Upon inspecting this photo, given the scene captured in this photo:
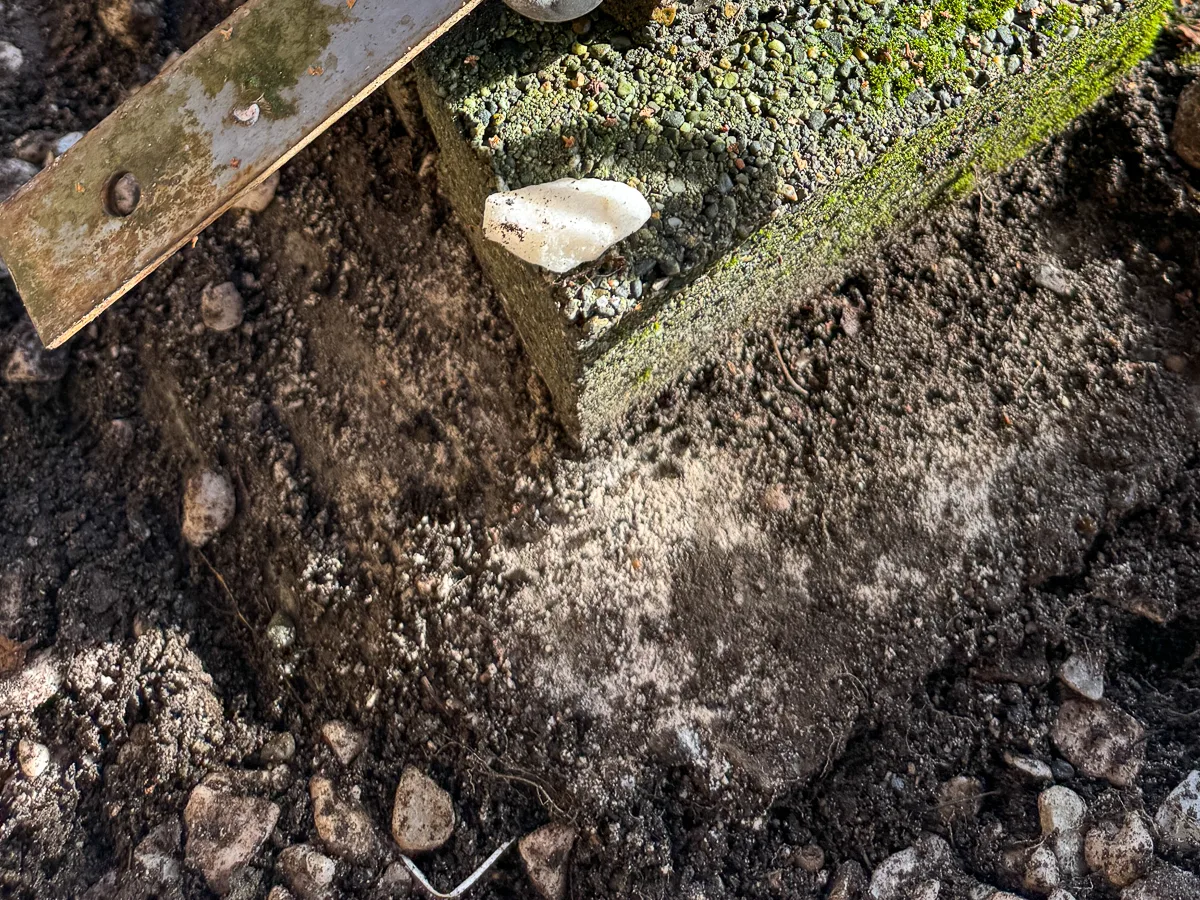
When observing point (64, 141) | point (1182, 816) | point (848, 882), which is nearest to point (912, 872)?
point (848, 882)

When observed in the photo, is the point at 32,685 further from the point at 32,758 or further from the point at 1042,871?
the point at 1042,871

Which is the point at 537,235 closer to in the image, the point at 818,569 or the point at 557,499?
the point at 557,499

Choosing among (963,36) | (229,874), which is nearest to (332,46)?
(963,36)

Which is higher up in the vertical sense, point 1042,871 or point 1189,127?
point 1189,127

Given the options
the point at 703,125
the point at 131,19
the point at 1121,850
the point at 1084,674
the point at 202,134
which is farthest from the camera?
the point at 131,19

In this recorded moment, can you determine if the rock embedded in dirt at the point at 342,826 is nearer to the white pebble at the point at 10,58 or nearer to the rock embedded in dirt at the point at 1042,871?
the rock embedded in dirt at the point at 1042,871

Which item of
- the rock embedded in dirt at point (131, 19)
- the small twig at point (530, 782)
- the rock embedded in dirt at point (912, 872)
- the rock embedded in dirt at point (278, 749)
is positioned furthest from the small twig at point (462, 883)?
the rock embedded in dirt at point (131, 19)
